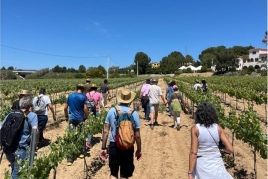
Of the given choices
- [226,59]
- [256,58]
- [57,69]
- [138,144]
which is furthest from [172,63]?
[138,144]

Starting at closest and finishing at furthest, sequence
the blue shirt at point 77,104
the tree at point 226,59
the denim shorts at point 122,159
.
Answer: the denim shorts at point 122,159
the blue shirt at point 77,104
the tree at point 226,59

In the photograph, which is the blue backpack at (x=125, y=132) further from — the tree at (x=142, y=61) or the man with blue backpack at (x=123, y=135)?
the tree at (x=142, y=61)

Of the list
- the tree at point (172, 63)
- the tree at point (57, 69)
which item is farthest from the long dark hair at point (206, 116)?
the tree at point (57, 69)

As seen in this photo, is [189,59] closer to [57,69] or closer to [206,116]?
[57,69]

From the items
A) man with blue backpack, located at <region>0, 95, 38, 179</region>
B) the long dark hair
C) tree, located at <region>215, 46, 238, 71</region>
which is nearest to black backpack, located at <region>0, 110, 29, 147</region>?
man with blue backpack, located at <region>0, 95, 38, 179</region>

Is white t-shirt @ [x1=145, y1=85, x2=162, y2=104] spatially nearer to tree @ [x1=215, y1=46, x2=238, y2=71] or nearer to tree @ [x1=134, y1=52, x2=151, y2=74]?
tree @ [x1=215, y1=46, x2=238, y2=71]

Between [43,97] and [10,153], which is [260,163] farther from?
[43,97]

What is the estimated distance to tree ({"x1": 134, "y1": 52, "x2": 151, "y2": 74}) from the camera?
330ft

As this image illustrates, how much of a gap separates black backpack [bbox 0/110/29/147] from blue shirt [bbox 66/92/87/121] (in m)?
2.10

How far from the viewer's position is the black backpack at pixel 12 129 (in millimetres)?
3355

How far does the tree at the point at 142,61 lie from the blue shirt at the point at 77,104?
93.1 metres

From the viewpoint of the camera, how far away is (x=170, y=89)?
10.3 m

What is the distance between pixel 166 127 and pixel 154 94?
5.52ft

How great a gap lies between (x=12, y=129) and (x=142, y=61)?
325 feet
